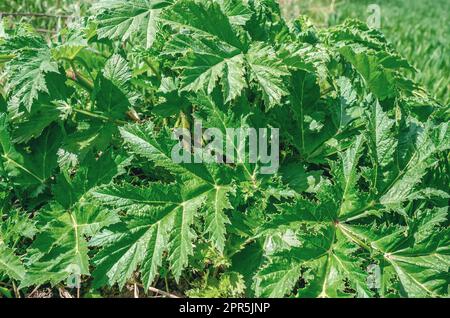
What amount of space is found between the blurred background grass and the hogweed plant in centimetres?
98

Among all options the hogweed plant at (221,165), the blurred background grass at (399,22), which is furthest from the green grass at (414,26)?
the hogweed plant at (221,165)

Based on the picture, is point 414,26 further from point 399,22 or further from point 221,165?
point 221,165

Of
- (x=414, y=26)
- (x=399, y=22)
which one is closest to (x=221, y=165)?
(x=414, y=26)

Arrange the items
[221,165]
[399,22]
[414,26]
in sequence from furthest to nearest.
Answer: [399,22], [414,26], [221,165]

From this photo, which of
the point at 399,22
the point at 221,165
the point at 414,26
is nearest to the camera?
the point at 221,165

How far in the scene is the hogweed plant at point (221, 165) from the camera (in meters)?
A: 1.95

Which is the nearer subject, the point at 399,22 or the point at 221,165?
the point at 221,165

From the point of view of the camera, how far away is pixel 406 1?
26.3ft

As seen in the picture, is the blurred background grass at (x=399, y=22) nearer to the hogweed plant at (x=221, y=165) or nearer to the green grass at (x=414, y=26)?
the green grass at (x=414, y=26)

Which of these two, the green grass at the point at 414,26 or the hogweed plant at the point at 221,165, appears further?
the green grass at the point at 414,26

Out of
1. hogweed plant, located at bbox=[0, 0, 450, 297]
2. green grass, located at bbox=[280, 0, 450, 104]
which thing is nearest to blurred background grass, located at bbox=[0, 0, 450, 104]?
green grass, located at bbox=[280, 0, 450, 104]

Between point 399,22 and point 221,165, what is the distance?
14.4 feet

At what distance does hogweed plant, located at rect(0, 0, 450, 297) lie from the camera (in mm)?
1945

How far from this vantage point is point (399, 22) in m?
5.79
